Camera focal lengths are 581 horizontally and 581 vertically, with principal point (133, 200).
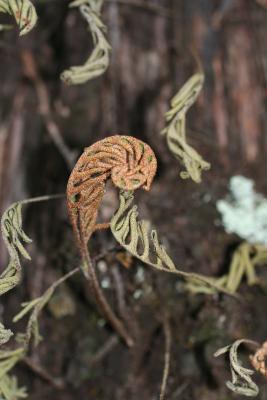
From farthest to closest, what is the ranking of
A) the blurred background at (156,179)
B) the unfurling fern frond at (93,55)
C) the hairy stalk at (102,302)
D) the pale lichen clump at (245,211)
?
1. the pale lichen clump at (245,211)
2. the blurred background at (156,179)
3. the unfurling fern frond at (93,55)
4. the hairy stalk at (102,302)

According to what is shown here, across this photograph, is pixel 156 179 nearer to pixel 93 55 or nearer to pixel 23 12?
pixel 93 55

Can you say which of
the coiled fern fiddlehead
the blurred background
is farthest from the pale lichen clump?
the coiled fern fiddlehead

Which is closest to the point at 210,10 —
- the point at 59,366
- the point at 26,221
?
the point at 26,221

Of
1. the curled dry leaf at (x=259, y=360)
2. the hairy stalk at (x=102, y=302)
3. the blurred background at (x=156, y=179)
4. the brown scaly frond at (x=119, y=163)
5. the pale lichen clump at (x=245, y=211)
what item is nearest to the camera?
the brown scaly frond at (x=119, y=163)

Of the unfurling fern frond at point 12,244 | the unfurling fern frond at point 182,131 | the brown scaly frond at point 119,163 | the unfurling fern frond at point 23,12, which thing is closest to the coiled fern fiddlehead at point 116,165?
the brown scaly frond at point 119,163

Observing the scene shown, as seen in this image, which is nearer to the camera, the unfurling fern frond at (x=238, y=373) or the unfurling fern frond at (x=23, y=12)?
the unfurling fern frond at (x=238, y=373)

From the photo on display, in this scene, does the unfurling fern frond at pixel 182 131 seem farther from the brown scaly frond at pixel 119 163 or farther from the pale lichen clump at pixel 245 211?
the pale lichen clump at pixel 245 211

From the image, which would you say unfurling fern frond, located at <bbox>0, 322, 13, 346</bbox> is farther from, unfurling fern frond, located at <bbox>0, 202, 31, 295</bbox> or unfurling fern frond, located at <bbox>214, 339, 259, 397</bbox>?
unfurling fern frond, located at <bbox>214, 339, 259, 397</bbox>

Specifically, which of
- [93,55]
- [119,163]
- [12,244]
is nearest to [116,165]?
[119,163]
